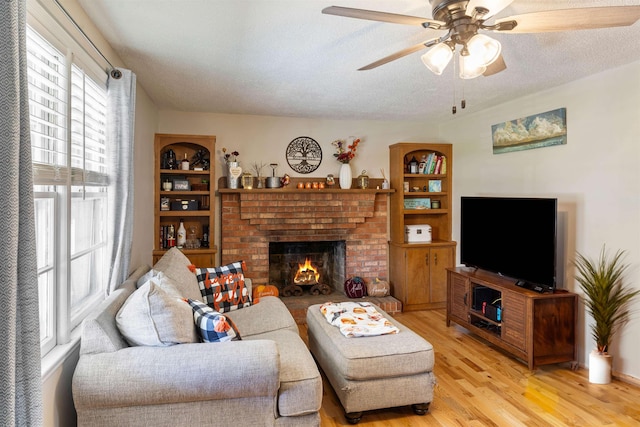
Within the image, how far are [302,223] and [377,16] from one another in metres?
3.43

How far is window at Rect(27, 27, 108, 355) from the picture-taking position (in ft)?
5.95

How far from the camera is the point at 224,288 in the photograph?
343cm

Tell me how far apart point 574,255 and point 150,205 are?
4121 mm

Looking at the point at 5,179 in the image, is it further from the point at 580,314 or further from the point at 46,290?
the point at 580,314

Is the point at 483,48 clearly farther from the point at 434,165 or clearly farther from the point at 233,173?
the point at 434,165

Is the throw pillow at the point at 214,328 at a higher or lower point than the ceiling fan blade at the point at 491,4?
lower

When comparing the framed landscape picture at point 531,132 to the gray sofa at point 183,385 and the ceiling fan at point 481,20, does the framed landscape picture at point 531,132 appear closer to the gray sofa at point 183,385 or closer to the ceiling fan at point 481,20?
the ceiling fan at point 481,20

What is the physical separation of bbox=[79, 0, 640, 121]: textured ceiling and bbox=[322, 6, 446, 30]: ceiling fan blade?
329 millimetres

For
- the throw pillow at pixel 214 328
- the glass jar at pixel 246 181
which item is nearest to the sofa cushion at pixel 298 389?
the throw pillow at pixel 214 328

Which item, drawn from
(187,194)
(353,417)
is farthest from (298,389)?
(187,194)

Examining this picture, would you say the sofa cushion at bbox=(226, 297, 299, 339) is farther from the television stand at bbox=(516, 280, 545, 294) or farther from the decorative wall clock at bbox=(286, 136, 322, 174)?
the decorative wall clock at bbox=(286, 136, 322, 174)

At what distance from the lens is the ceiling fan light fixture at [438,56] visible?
1.92 metres

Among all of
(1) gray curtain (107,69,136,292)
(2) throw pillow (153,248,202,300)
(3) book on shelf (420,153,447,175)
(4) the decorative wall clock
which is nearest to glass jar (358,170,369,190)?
(4) the decorative wall clock

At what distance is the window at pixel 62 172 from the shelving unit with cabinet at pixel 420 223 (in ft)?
11.6
